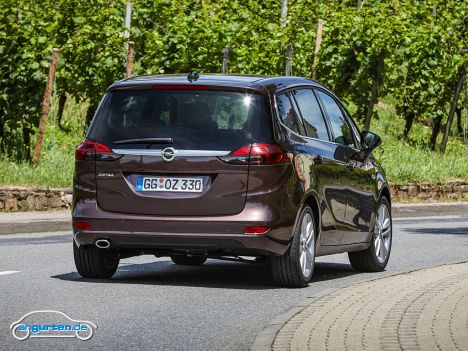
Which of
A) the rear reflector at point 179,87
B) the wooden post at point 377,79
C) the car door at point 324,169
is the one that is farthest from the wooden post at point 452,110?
the rear reflector at point 179,87

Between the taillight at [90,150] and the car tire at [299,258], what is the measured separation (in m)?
1.67

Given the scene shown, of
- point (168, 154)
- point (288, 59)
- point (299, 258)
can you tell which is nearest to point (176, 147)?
point (168, 154)

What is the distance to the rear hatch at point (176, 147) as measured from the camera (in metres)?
10.8

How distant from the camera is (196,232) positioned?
10.7 meters

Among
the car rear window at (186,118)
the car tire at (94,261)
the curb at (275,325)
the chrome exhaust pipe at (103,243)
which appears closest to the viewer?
the curb at (275,325)

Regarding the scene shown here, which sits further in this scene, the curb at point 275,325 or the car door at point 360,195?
the car door at point 360,195

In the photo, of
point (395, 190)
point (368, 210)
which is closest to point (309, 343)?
point (368, 210)

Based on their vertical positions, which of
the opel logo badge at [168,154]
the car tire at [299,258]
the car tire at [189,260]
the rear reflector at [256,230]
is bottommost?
the car tire at [189,260]

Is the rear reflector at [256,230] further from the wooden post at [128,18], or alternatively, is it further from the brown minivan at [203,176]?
the wooden post at [128,18]

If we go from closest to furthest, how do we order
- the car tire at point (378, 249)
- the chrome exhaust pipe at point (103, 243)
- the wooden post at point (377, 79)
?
the chrome exhaust pipe at point (103, 243)
the car tire at point (378, 249)
the wooden post at point (377, 79)

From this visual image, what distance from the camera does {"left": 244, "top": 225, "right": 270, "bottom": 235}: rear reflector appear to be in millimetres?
10719

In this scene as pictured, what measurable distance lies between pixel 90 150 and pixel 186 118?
858 mm

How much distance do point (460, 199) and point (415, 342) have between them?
23734 mm

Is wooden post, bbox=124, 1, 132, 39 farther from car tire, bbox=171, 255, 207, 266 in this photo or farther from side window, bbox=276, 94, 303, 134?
side window, bbox=276, 94, 303, 134
